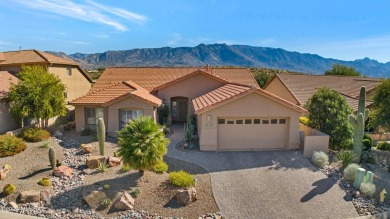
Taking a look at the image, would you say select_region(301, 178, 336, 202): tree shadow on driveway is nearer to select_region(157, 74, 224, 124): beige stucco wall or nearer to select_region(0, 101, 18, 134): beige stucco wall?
select_region(157, 74, 224, 124): beige stucco wall

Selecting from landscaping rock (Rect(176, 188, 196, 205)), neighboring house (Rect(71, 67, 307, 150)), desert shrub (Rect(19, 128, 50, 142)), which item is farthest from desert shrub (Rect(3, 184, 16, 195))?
neighboring house (Rect(71, 67, 307, 150))

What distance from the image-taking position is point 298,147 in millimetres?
18531

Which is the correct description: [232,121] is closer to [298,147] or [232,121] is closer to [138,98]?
[298,147]

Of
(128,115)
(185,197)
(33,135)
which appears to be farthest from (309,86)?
(33,135)

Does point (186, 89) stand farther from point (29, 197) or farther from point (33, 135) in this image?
point (29, 197)

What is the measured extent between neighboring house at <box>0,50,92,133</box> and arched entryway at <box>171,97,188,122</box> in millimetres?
11872

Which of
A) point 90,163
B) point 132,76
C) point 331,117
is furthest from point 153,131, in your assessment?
point 132,76

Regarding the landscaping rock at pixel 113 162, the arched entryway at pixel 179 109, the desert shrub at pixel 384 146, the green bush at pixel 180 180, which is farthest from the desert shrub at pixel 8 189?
the desert shrub at pixel 384 146

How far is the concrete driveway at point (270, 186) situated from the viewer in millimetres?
11703

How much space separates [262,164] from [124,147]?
8.38 m

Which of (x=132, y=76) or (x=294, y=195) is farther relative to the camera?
(x=132, y=76)

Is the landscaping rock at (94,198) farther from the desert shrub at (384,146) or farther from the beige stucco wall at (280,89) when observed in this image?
the beige stucco wall at (280,89)

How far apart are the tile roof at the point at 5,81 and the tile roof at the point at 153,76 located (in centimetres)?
755

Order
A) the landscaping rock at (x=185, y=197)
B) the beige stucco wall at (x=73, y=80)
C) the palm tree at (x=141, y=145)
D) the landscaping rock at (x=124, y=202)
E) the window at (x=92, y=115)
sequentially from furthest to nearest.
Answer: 1. the beige stucco wall at (x=73, y=80)
2. the window at (x=92, y=115)
3. the palm tree at (x=141, y=145)
4. the landscaping rock at (x=185, y=197)
5. the landscaping rock at (x=124, y=202)
